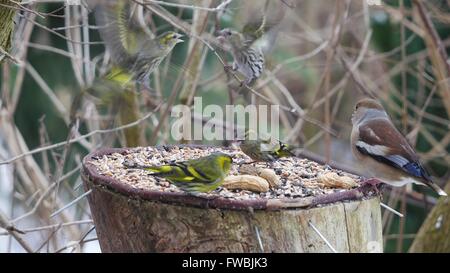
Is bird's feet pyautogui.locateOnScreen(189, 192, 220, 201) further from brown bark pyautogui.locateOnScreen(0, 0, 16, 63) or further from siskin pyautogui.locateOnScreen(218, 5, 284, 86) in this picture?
siskin pyautogui.locateOnScreen(218, 5, 284, 86)

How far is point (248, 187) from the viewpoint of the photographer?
310 centimetres

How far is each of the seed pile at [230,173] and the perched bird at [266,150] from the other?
78 millimetres

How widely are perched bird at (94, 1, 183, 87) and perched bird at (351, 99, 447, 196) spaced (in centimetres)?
119

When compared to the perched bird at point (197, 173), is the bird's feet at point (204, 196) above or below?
below

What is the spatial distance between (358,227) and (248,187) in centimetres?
47

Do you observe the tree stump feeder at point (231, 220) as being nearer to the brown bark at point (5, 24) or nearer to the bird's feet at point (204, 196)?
the bird's feet at point (204, 196)

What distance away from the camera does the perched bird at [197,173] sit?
9.41ft

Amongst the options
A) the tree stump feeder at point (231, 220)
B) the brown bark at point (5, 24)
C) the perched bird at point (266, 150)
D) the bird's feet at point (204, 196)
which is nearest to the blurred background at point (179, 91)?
the brown bark at point (5, 24)

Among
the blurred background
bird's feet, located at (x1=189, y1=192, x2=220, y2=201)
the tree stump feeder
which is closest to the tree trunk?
the blurred background

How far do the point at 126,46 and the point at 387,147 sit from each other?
61.7 inches

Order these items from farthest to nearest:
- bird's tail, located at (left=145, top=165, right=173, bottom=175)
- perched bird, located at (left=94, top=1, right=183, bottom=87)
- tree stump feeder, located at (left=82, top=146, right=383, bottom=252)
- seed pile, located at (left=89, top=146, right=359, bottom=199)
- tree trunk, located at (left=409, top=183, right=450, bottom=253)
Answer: tree trunk, located at (left=409, top=183, right=450, bottom=253)
perched bird, located at (left=94, top=1, right=183, bottom=87)
seed pile, located at (left=89, top=146, right=359, bottom=199)
bird's tail, located at (left=145, top=165, right=173, bottom=175)
tree stump feeder, located at (left=82, top=146, right=383, bottom=252)

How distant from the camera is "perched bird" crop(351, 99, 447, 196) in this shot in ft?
11.4

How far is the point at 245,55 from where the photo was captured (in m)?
4.62
